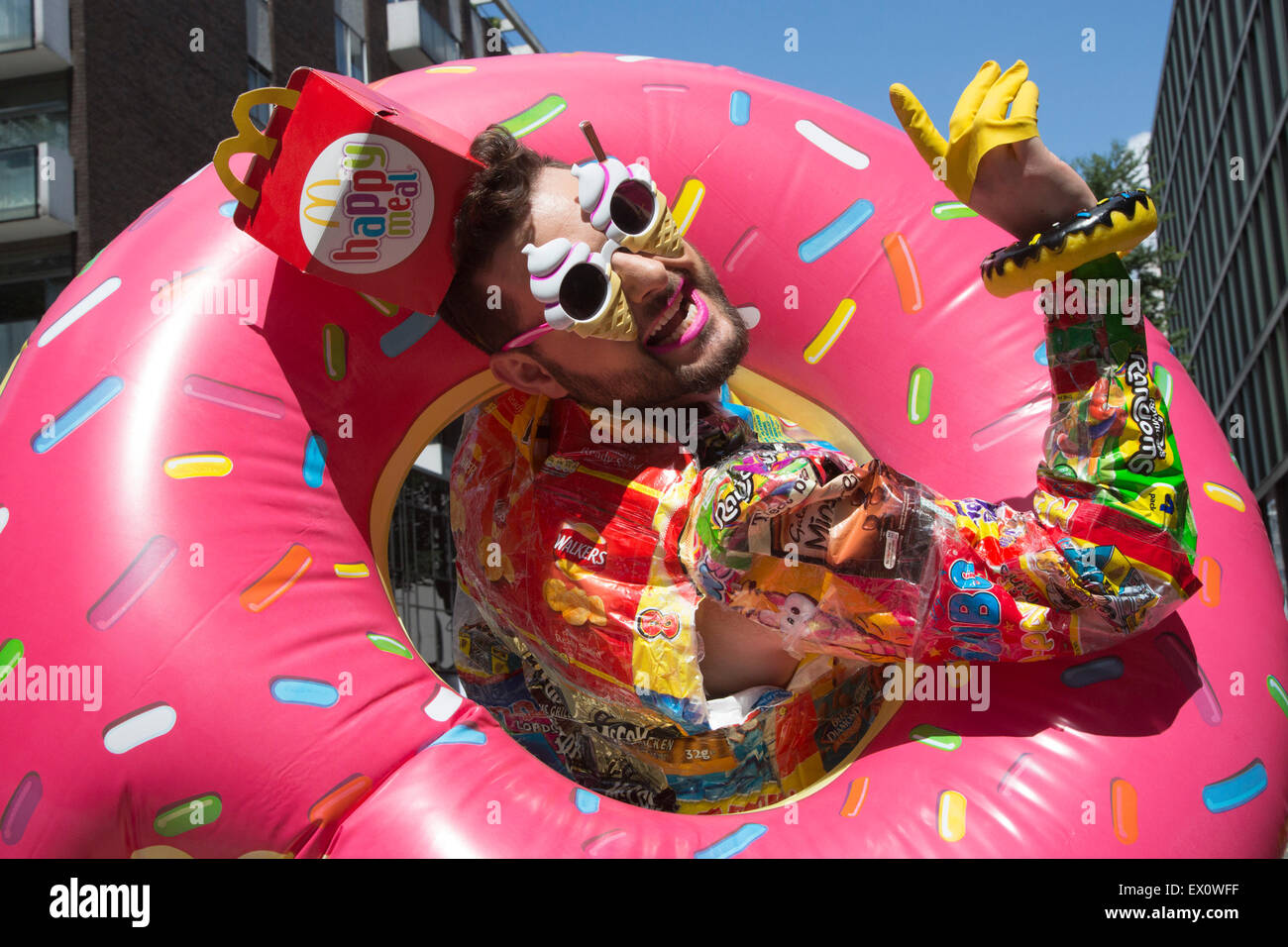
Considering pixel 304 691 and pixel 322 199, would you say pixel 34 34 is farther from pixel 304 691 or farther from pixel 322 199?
pixel 304 691

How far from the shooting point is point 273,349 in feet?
7.34

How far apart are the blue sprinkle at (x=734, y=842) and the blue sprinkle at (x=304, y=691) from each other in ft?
2.30

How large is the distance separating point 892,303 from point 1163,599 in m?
0.98

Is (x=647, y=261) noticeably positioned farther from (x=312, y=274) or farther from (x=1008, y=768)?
(x=1008, y=768)

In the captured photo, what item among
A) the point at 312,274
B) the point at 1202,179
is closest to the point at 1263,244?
the point at 1202,179

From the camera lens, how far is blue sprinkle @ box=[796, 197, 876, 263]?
265 centimetres

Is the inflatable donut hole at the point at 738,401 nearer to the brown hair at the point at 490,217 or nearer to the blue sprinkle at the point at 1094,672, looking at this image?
the brown hair at the point at 490,217

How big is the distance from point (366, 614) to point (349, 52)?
13108mm

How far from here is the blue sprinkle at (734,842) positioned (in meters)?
1.88

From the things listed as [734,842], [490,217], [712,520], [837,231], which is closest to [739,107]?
Result: [837,231]

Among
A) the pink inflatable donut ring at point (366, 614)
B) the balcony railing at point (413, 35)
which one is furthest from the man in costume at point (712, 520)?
the balcony railing at point (413, 35)

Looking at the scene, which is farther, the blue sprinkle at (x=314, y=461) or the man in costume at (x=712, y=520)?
the blue sprinkle at (x=314, y=461)

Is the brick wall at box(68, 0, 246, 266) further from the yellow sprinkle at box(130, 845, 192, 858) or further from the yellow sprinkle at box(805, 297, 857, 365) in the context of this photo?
the yellow sprinkle at box(130, 845, 192, 858)

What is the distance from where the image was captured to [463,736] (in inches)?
81.4
